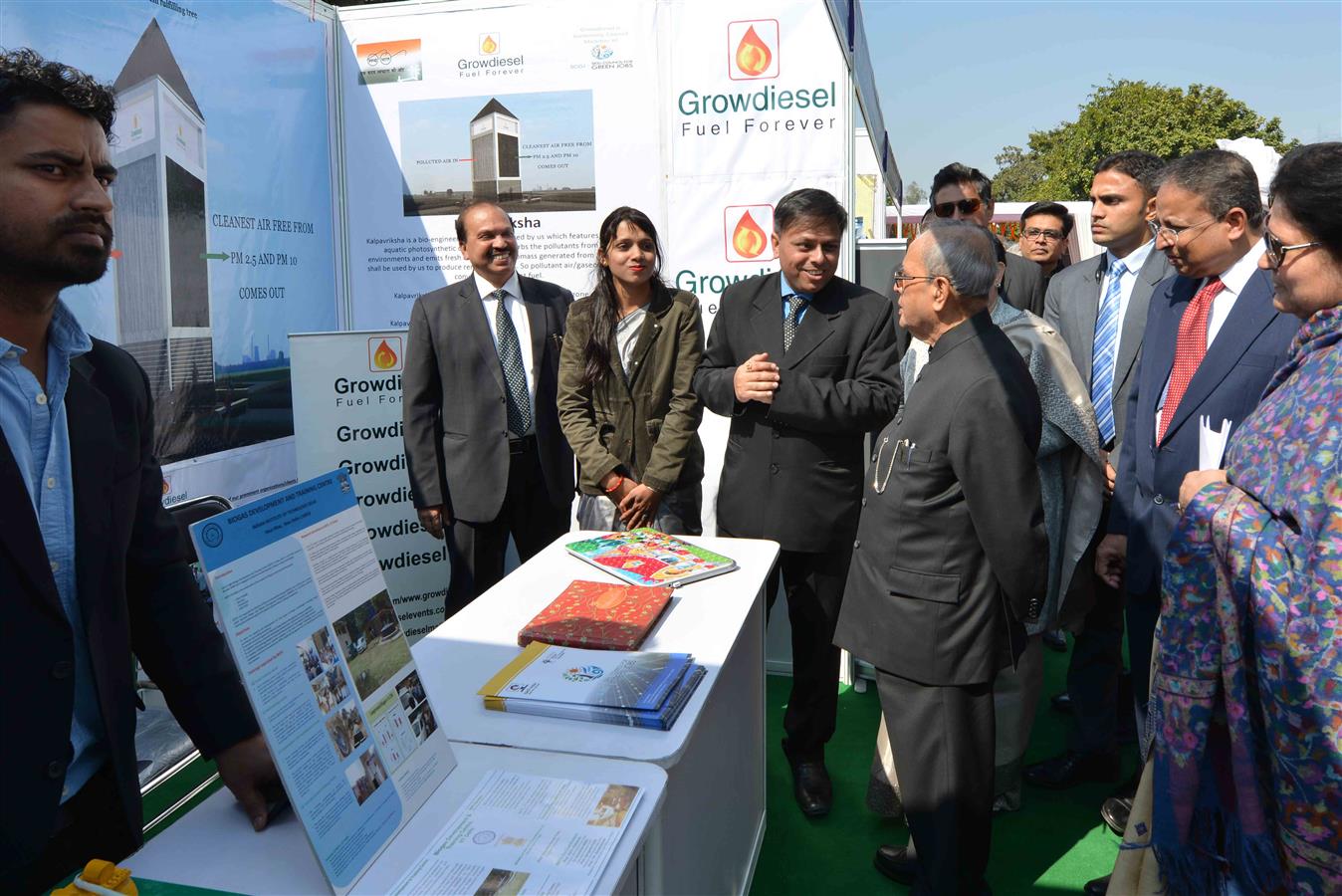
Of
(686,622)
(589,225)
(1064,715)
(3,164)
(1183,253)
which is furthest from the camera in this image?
(589,225)

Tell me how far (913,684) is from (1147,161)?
92.5 inches

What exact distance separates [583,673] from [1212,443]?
1574 mm

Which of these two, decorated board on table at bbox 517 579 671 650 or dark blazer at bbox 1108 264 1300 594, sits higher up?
dark blazer at bbox 1108 264 1300 594

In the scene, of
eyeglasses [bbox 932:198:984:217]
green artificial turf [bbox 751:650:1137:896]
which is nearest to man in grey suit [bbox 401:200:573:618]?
green artificial turf [bbox 751:650:1137:896]

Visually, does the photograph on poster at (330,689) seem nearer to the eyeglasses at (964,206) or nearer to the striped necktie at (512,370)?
the striped necktie at (512,370)

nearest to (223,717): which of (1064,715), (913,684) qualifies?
(913,684)

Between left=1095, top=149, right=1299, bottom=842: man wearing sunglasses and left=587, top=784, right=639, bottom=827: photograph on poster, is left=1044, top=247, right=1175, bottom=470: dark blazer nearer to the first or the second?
left=1095, top=149, right=1299, bottom=842: man wearing sunglasses

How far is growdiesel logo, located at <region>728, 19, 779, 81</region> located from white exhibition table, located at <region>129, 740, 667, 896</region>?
10.9ft

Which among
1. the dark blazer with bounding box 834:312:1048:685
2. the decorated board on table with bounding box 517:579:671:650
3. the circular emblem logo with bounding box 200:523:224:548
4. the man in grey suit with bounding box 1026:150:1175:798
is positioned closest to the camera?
the circular emblem logo with bounding box 200:523:224:548

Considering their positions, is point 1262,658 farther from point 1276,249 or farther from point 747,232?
point 747,232

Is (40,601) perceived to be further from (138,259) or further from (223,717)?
(138,259)

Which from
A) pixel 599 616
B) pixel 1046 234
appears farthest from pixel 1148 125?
pixel 599 616

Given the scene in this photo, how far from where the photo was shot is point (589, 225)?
436 centimetres

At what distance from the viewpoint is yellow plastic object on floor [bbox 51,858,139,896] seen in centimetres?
97
